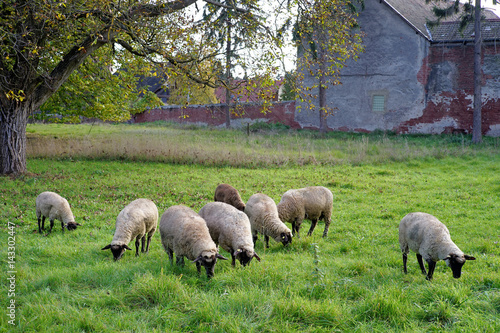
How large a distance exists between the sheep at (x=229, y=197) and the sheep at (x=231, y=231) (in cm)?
192

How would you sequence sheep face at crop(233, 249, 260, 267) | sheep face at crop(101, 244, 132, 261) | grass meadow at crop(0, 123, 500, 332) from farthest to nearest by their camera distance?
sheep face at crop(101, 244, 132, 261)
sheep face at crop(233, 249, 260, 267)
grass meadow at crop(0, 123, 500, 332)

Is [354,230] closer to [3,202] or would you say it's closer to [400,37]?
[3,202]

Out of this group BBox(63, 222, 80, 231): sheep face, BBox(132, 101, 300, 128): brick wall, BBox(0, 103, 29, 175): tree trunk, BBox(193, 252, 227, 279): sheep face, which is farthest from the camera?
BBox(132, 101, 300, 128): brick wall

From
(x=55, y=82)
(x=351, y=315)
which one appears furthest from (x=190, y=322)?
(x=55, y=82)

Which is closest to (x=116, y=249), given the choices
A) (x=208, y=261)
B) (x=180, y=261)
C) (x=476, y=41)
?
(x=180, y=261)

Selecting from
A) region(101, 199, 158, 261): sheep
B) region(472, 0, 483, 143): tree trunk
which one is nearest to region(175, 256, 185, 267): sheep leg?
region(101, 199, 158, 261): sheep

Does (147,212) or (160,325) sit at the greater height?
(147,212)

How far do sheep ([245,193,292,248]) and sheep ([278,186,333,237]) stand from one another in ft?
1.77

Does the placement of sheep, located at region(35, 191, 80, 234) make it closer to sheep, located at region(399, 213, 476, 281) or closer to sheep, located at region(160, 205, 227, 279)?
sheep, located at region(160, 205, 227, 279)

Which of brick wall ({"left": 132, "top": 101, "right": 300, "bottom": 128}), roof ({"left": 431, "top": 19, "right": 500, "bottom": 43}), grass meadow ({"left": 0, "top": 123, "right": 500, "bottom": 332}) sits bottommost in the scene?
grass meadow ({"left": 0, "top": 123, "right": 500, "bottom": 332})

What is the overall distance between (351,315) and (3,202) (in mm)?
9708

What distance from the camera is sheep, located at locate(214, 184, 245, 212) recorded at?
29.1 ft

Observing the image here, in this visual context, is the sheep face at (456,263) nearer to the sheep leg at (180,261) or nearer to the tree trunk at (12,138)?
the sheep leg at (180,261)

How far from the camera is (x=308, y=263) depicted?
6.11 metres
